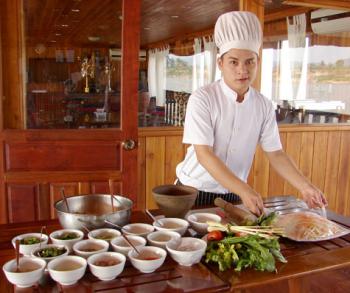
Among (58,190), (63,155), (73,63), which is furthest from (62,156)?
(73,63)

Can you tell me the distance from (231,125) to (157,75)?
250 cm

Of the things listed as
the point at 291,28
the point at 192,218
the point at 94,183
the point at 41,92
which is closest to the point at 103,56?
the point at 41,92

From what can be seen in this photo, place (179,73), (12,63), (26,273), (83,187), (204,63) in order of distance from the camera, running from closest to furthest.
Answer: (26,273)
(12,63)
(83,187)
(204,63)
(179,73)

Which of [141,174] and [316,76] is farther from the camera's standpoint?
[316,76]

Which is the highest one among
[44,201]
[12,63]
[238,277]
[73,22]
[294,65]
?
[73,22]

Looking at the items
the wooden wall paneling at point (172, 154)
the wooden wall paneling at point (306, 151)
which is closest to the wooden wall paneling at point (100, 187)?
the wooden wall paneling at point (172, 154)

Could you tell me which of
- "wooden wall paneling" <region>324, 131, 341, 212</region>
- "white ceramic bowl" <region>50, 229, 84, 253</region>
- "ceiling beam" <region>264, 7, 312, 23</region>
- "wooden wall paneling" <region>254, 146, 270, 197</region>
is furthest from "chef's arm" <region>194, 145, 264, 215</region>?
"ceiling beam" <region>264, 7, 312, 23</region>

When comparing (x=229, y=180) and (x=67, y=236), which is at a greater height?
(x=229, y=180)

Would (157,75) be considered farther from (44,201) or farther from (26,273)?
(26,273)

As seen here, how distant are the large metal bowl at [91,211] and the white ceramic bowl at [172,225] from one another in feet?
0.41

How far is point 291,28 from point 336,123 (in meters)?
1.13

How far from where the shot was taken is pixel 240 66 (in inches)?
71.5

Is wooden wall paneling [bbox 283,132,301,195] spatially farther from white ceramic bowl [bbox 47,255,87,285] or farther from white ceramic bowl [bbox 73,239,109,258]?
white ceramic bowl [bbox 47,255,87,285]

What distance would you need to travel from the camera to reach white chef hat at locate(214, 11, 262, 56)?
1.84 metres
